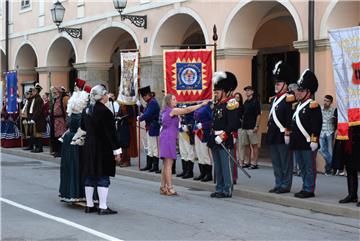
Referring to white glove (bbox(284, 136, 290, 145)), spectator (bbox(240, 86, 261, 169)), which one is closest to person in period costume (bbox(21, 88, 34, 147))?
spectator (bbox(240, 86, 261, 169))

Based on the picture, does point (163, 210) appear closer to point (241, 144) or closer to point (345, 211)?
point (345, 211)

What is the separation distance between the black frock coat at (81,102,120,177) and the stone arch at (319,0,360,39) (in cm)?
641

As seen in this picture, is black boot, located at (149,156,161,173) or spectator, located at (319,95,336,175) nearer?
spectator, located at (319,95,336,175)

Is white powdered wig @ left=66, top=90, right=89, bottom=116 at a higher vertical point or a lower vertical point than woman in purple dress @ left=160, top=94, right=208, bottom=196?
higher

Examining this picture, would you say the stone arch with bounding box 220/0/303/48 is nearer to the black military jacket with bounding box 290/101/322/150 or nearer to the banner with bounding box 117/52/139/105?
the banner with bounding box 117/52/139/105

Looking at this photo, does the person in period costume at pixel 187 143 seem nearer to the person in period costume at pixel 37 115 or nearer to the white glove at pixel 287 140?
the white glove at pixel 287 140

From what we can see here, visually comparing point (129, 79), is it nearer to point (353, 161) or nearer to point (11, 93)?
point (353, 161)

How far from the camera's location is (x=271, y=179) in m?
12.8

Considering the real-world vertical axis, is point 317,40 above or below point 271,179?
above

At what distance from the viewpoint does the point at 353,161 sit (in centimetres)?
966

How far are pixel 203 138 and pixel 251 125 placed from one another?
2.65 meters

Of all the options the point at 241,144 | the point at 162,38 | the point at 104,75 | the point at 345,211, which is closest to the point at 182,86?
the point at 241,144

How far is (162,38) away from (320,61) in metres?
6.42

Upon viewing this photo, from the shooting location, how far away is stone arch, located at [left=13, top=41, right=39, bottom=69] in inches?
1084
